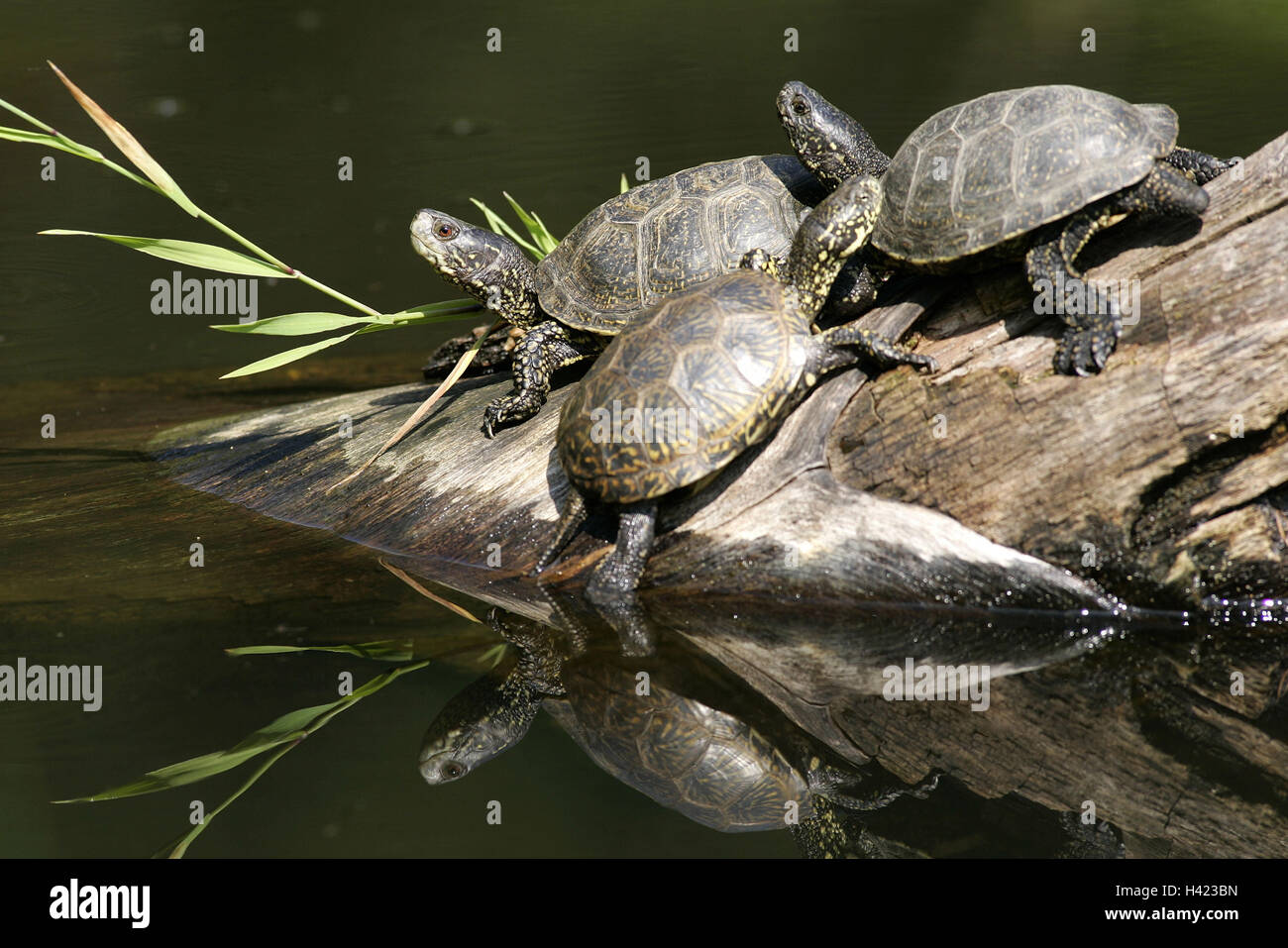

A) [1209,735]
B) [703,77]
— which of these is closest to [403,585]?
[1209,735]

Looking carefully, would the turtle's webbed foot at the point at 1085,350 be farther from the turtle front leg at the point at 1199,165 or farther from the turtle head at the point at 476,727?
the turtle head at the point at 476,727

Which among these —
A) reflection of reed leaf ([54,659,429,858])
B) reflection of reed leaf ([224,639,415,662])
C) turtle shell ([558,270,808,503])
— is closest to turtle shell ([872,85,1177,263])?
turtle shell ([558,270,808,503])

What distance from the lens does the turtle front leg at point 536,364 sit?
4.09m

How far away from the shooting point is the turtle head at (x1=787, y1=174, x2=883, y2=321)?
3543 millimetres

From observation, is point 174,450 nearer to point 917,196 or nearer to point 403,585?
point 403,585

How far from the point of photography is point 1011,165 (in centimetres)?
331

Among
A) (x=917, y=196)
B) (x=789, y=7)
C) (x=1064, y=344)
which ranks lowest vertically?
(x=1064, y=344)

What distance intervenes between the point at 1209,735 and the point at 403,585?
8.17ft

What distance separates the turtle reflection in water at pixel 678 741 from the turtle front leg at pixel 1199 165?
7.12ft

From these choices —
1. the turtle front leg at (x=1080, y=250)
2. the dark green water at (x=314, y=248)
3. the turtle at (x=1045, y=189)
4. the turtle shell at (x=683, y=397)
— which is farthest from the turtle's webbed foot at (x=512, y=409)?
the turtle front leg at (x=1080, y=250)

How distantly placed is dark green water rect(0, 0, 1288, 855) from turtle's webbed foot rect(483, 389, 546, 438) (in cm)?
68

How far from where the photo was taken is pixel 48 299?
7.86 m

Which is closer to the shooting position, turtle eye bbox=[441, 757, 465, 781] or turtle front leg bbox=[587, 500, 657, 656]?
turtle eye bbox=[441, 757, 465, 781]

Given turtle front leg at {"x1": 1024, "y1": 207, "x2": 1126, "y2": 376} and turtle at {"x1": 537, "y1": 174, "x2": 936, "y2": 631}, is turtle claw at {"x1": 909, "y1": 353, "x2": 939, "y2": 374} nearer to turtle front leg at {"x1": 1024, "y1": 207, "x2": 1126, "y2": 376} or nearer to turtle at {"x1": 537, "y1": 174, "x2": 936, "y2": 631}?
turtle at {"x1": 537, "y1": 174, "x2": 936, "y2": 631}
